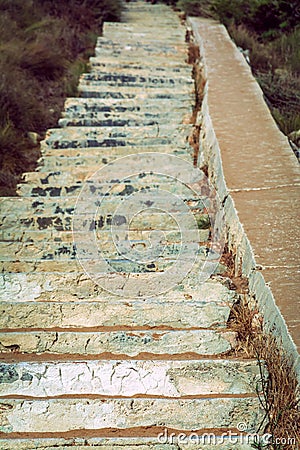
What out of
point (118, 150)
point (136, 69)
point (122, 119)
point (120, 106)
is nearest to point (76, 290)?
point (118, 150)

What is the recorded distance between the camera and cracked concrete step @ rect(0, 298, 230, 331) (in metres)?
2.44

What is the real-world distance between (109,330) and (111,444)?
663mm

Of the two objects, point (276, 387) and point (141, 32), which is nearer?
point (276, 387)

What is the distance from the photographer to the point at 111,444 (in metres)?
1.80

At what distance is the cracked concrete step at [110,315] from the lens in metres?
2.44

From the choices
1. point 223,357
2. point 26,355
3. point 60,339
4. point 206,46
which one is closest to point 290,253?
point 223,357

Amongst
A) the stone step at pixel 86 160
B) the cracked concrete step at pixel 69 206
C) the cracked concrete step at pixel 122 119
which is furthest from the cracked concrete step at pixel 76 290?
the cracked concrete step at pixel 122 119

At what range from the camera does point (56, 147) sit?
5062 millimetres

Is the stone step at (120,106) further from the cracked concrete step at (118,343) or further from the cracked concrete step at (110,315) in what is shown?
the cracked concrete step at (118,343)

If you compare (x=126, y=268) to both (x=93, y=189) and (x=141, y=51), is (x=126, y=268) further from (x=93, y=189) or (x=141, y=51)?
(x=141, y=51)

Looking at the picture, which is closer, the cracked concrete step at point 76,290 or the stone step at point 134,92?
the cracked concrete step at point 76,290

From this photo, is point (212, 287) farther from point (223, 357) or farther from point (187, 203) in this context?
point (187, 203)

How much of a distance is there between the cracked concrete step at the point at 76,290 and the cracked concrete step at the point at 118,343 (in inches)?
9.9

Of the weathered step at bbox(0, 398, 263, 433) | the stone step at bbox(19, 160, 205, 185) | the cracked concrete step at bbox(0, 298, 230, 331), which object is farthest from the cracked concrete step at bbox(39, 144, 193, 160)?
the weathered step at bbox(0, 398, 263, 433)
